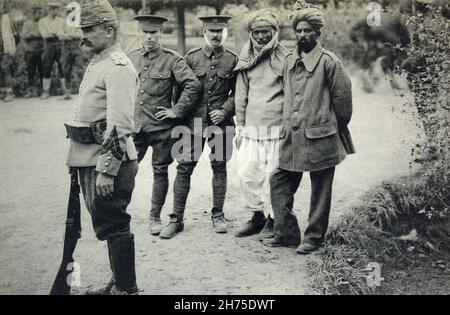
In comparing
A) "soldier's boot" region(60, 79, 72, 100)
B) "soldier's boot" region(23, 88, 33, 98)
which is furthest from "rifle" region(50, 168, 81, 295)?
"soldier's boot" region(60, 79, 72, 100)

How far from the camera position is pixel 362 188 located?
18.5 ft

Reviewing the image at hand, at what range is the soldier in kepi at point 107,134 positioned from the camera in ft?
10.2

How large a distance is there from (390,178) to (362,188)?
0.34 m

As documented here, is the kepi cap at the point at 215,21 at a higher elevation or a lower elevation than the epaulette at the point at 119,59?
higher

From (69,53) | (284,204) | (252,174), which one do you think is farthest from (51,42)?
(284,204)

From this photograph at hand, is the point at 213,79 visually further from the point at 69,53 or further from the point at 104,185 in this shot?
the point at 69,53

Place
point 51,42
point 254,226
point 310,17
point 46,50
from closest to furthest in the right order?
point 310,17, point 254,226, point 46,50, point 51,42

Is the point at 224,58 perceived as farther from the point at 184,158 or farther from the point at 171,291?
the point at 171,291

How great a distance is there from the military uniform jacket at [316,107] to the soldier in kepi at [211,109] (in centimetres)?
66

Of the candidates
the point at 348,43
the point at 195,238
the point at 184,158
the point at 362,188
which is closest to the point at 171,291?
the point at 195,238

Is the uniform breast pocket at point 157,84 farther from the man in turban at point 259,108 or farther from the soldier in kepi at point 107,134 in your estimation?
the soldier in kepi at point 107,134

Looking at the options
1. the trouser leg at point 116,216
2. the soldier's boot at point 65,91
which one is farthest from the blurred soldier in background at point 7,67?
the trouser leg at point 116,216

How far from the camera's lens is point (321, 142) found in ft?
13.3

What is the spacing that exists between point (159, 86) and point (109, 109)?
Result: 4.66 ft
